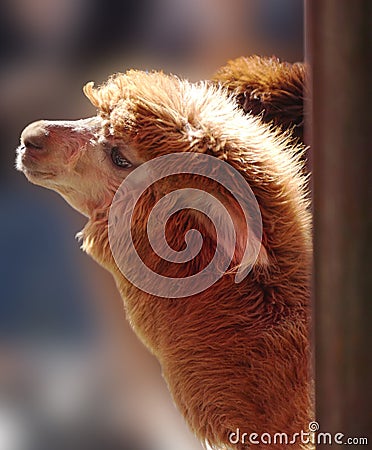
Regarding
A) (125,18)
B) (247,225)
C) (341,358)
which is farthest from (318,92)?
(125,18)

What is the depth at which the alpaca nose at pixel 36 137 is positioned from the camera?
0.63 metres

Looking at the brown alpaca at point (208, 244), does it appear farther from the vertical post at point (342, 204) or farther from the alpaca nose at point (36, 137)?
the vertical post at point (342, 204)

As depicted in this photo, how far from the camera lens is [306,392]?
556 mm

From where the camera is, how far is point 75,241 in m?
0.71

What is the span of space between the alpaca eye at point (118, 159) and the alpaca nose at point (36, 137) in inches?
2.9

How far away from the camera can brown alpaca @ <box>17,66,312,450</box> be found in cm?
57

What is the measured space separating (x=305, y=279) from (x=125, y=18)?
318 mm

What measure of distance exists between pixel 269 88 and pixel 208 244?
0.68ft

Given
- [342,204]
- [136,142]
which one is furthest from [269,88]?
[342,204]

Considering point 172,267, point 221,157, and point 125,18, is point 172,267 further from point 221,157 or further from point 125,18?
point 125,18

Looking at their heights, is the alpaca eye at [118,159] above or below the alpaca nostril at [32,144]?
below

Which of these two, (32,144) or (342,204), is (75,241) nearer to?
(32,144)

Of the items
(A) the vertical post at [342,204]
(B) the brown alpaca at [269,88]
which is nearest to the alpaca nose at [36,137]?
(B) the brown alpaca at [269,88]

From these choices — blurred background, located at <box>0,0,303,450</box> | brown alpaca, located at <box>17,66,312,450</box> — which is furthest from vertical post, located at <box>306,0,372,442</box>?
blurred background, located at <box>0,0,303,450</box>
